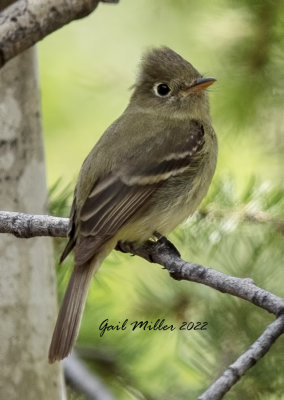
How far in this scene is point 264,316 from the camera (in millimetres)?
3352

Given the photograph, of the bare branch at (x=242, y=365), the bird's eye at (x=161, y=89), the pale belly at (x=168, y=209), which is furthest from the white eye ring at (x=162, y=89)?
the bare branch at (x=242, y=365)

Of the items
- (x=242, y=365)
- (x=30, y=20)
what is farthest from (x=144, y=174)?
(x=242, y=365)

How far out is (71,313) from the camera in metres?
3.06

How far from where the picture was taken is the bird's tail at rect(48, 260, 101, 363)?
297cm

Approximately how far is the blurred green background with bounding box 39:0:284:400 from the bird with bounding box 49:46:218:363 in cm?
15

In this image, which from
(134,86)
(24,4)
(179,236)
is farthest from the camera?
(134,86)

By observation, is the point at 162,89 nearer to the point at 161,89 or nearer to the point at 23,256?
the point at 161,89

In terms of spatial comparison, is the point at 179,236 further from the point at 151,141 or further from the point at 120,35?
the point at 120,35

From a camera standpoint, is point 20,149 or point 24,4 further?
point 20,149

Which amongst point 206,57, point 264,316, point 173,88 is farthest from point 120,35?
point 264,316

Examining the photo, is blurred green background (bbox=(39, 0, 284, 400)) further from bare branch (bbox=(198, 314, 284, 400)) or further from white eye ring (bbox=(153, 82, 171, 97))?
bare branch (bbox=(198, 314, 284, 400))

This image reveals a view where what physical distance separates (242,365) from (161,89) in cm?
178

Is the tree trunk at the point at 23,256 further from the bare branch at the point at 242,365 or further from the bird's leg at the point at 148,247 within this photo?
the bare branch at the point at 242,365

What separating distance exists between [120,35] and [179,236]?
75.7 inches
